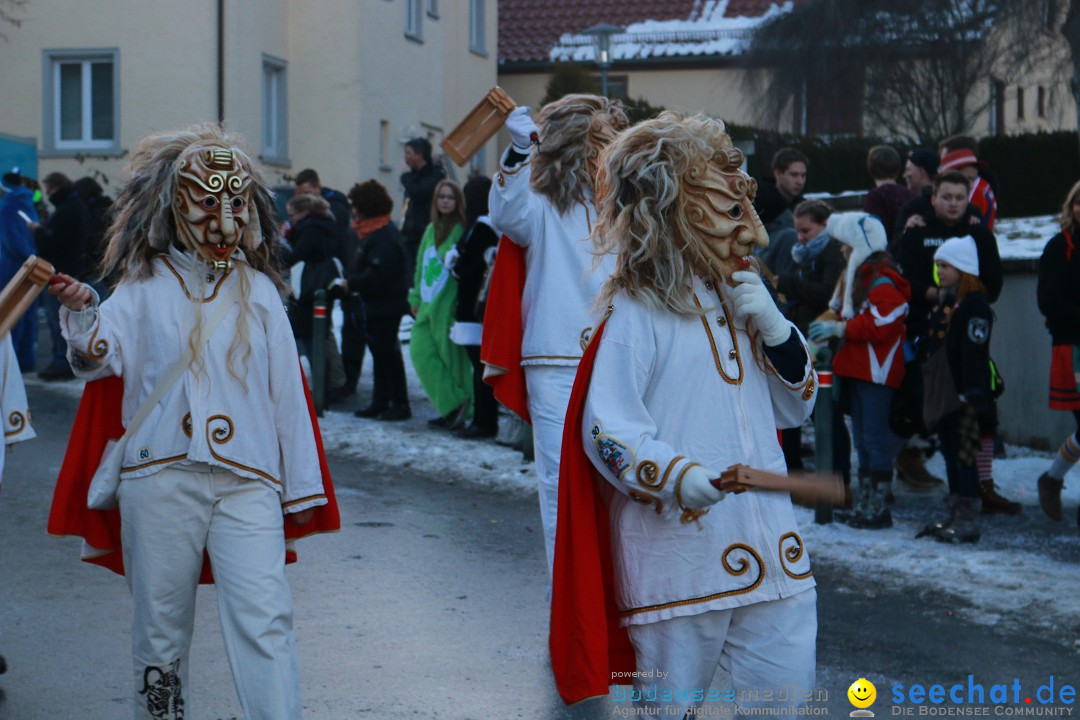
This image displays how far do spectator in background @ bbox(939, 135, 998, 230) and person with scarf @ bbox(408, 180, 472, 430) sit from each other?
3953 mm

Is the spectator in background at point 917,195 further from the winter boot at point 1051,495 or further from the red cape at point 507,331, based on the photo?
the red cape at point 507,331

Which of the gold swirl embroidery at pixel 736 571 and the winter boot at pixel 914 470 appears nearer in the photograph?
the gold swirl embroidery at pixel 736 571

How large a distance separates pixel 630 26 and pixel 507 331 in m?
28.1

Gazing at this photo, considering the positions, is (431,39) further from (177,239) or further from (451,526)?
(177,239)

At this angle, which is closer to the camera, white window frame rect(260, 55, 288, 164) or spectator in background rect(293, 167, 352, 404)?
spectator in background rect(293, 167, 352, 404)

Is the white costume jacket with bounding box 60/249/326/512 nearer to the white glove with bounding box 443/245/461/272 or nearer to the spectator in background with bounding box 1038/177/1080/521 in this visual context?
the spectator in background with bounding box 1038/177/1080/521

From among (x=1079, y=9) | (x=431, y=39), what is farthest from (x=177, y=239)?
(x=431, y=39)

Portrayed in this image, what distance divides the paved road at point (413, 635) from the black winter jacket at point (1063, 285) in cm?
218

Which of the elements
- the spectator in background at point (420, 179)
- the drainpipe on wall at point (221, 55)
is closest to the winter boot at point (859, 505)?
the spectator in background at point (420, 179)

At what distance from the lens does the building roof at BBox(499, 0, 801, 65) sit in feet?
105

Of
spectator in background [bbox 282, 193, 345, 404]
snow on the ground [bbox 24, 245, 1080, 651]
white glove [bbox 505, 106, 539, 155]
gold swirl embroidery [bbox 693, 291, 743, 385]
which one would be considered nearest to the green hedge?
spectator in background [bbox 282, 193, 345, 404]

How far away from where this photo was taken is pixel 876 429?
8.71 meters

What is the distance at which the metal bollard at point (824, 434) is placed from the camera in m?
8.67

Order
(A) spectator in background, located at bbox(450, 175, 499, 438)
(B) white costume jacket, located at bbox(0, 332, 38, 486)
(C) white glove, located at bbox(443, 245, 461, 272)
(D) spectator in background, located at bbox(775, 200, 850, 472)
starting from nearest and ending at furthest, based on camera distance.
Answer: (B) white costume jacket, located at bbox(0, 332, 38, 486) < (D) spectator in background, located at bbox(775, 200, 850, 472) < (A) spectator in background, located at bbox(450, 175, 499, 438) < (C) white glove, located at bbox(443, 245, 461, 272)
